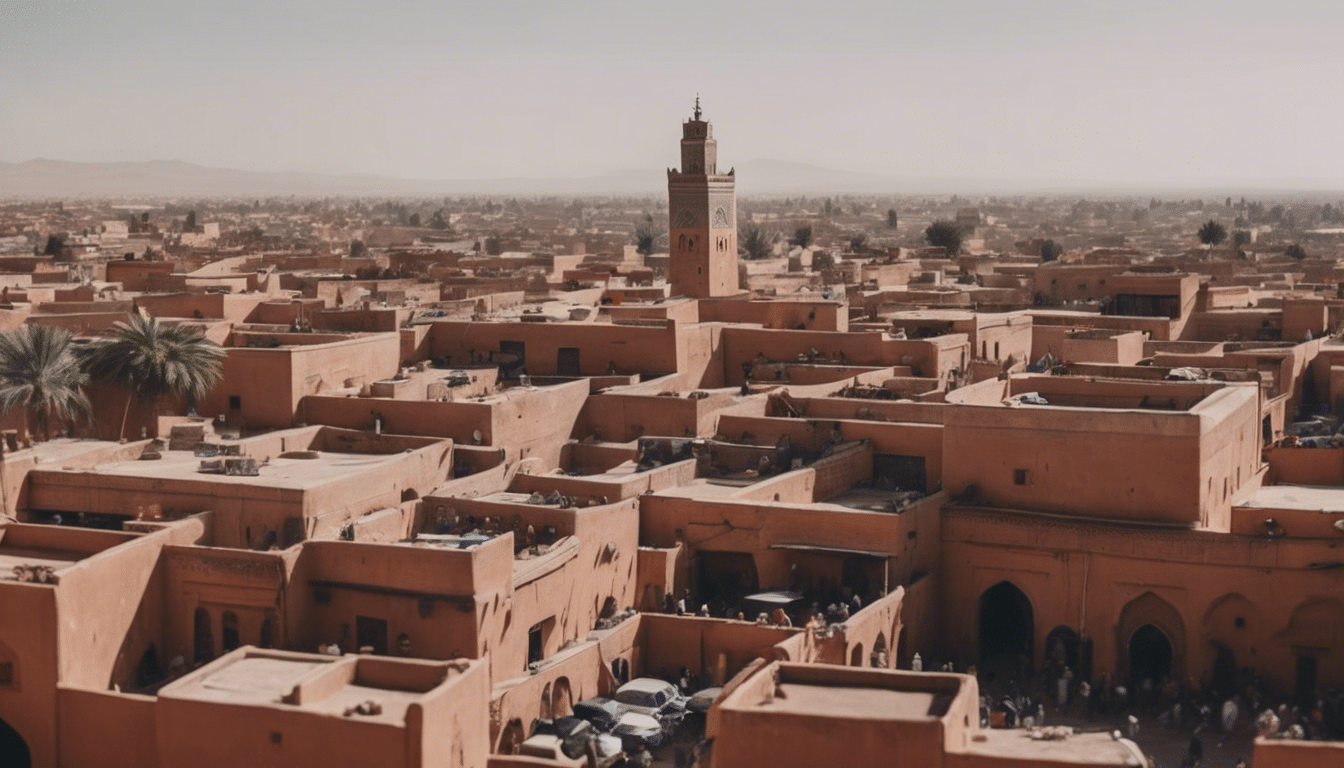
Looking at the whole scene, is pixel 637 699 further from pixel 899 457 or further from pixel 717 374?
pixel 717 374

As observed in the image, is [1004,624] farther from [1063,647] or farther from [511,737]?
[511,737]

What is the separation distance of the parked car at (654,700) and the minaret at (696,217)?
27.6 meters

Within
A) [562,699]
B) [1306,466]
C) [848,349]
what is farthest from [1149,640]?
[848,349]

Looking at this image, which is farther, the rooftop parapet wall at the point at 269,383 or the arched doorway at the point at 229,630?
the rooftop parapet wall at the point at 269,383

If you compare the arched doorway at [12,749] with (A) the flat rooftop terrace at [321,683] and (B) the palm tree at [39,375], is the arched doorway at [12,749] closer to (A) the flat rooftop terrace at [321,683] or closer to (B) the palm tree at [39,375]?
(A) the flat rooftop terrace at [321,683]

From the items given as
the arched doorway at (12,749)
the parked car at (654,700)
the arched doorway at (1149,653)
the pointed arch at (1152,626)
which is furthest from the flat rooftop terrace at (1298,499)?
the arched doorway at (12,749)

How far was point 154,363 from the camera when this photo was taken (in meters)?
28.2

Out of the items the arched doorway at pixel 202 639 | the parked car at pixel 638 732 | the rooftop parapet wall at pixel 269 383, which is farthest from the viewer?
the rooftop parapet wall at pixel 269 383

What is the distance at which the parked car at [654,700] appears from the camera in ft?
69.7

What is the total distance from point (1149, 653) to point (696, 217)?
26685 mm

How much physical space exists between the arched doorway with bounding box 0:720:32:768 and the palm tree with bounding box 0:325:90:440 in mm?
7702

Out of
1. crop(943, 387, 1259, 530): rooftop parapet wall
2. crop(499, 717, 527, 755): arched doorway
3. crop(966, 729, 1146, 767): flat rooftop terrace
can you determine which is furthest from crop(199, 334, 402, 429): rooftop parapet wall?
crop(966, 729, 1146, 767): flat rooftop terrace

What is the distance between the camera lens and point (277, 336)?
32.2 m

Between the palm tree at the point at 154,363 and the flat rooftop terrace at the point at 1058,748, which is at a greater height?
the palm tree at the point at 154,363
